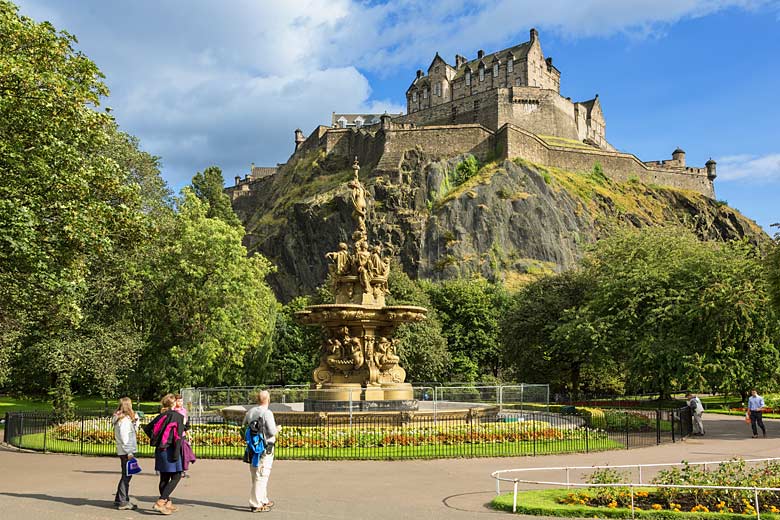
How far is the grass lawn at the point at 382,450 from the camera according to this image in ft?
53.6

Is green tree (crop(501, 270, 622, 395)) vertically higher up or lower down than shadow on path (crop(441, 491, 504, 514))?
higher up

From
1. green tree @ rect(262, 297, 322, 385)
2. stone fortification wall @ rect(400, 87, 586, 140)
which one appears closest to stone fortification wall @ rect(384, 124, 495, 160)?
stone fortification wall @ rect(400, 87, 586, 140)

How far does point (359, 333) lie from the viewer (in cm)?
2295

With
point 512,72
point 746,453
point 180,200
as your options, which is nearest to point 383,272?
point 746,453

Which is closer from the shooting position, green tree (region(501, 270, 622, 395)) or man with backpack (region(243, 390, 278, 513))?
man with backpack (region(243, 390, 278, 513))

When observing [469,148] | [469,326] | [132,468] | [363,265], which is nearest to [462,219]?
[469,148]

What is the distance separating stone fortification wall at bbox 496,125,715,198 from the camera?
87.2 meters

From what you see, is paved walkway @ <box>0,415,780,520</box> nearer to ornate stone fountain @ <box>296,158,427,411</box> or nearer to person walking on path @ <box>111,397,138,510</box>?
person walking on path @ <box>111,397,138,510</box>

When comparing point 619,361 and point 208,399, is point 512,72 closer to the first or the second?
point 619,361

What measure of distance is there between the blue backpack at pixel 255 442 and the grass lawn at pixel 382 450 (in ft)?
20.3

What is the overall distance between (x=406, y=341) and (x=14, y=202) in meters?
29.5

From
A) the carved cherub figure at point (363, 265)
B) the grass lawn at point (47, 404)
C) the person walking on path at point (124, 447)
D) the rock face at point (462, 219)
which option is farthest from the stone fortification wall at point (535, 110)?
the person walking on path at point (124, 447)

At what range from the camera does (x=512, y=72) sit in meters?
108

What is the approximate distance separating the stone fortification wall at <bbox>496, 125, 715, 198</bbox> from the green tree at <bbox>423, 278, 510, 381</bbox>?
34324mm
